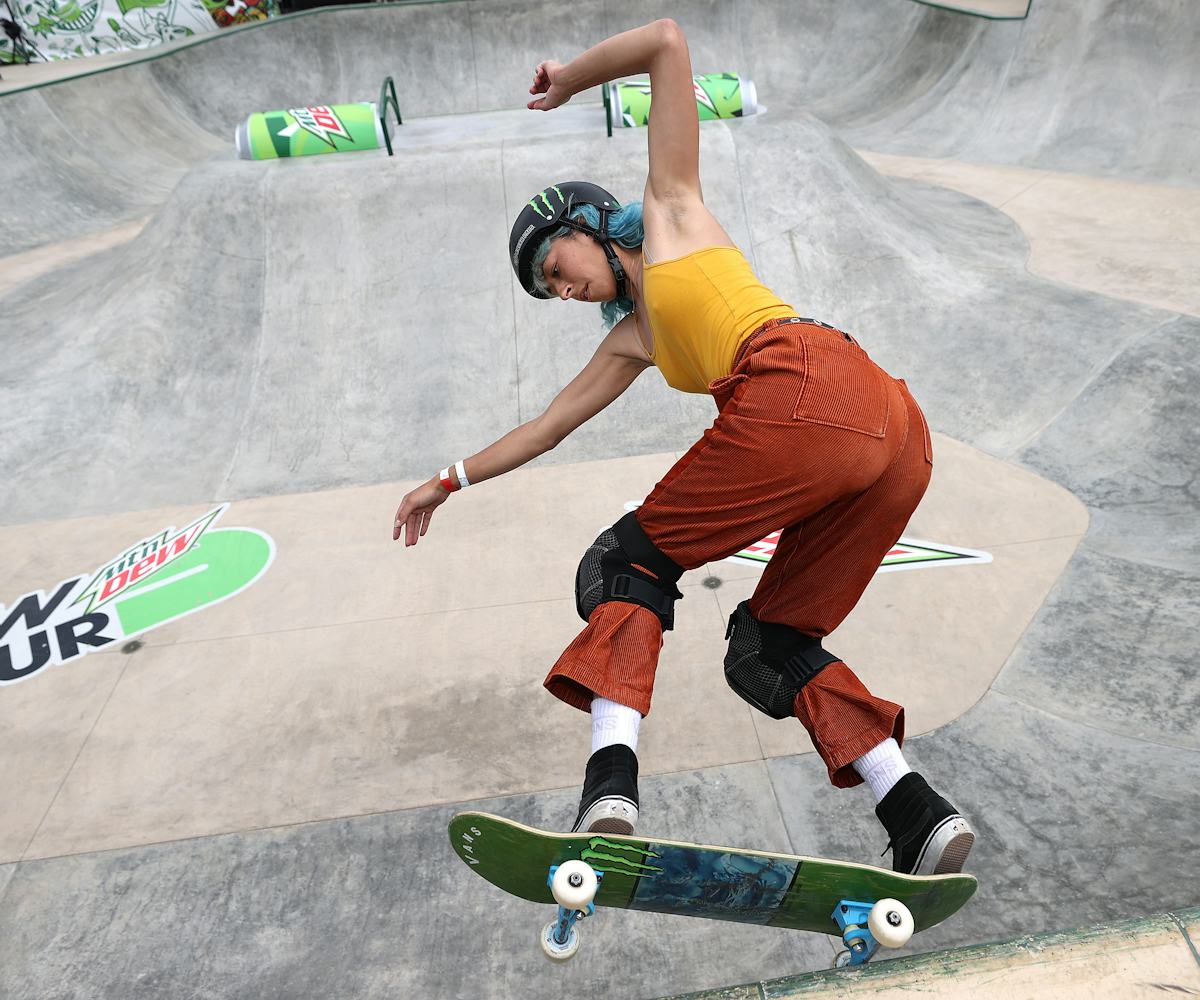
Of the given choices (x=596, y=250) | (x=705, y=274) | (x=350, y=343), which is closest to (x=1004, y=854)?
(x=705, y=274)

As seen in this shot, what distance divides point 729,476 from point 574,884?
1097 mm

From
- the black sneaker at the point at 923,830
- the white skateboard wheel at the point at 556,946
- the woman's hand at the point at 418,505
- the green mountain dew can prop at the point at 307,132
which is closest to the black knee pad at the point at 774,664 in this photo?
the black sneaker at the point at 923,830

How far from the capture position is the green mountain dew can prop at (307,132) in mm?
8125

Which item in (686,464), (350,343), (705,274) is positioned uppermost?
(705,274)

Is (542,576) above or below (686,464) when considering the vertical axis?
below

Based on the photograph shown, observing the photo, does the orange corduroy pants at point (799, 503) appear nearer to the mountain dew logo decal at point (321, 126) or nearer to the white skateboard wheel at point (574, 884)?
the white skateboard wheel at point (574, 884)

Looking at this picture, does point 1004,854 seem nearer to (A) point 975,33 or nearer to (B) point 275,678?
(B) point 275,678

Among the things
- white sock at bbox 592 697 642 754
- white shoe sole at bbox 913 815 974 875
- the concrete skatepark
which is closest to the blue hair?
white sock at bbox 592 697 642 754

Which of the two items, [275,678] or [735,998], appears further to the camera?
[275,678]

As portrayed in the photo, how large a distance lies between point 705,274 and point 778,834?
2.09 metres

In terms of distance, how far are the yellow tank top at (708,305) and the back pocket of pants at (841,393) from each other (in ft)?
0.67

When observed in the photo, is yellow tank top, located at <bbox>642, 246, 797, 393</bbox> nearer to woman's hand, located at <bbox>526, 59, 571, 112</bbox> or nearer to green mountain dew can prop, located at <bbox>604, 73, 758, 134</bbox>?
woman's hand, located at <bbox>526, 59, 571, 112</bbox>

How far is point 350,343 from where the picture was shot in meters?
7.04

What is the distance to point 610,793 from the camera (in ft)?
7.33
